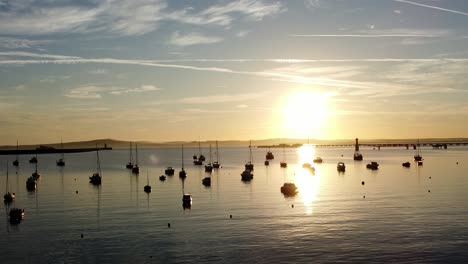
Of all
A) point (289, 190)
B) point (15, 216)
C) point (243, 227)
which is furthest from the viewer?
point (289, 190)

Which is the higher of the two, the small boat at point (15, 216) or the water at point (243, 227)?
the small boat at point (15, 216)

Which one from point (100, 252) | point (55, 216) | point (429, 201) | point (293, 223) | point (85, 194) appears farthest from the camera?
point (85, 194)

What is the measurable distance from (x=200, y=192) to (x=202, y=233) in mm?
67119

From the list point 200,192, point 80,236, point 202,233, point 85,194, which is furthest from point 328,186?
point 80,236

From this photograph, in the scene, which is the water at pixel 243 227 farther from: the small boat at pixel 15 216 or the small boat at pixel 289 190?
the small boat at pixel 289 190

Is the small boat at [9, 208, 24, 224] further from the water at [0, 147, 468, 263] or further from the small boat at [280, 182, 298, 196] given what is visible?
the small boat at [280, 182, 298, 196]

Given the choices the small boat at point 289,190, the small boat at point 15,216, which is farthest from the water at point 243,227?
the small boat at point 289,190

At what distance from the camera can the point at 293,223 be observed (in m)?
90.4

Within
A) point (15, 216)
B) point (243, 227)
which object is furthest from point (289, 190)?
point (15, 216)

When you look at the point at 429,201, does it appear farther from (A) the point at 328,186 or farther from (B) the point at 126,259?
(B) the point at 126,259

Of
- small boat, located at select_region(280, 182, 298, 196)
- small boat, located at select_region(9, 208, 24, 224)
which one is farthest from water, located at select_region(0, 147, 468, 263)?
small boat, located at select_region(280, 182, 298, 196)

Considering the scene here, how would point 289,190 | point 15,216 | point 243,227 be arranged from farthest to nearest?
point 289,190 → point 15,216 → point 243,227

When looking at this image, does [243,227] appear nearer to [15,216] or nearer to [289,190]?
[15,216]

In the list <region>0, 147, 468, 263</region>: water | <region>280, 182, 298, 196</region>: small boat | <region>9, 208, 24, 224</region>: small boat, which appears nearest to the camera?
<region>0, 147, 468, 263</region>: water
